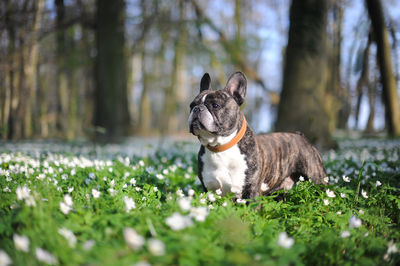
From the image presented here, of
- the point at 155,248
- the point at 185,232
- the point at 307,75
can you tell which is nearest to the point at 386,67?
the point at 307,75

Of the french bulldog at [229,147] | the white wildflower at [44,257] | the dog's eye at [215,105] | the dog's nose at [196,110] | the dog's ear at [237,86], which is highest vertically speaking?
the dog's ear at [237,86]

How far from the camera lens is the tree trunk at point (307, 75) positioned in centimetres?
750

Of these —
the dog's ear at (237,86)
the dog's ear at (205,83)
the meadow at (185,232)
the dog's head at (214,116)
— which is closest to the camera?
the meadow at (185,232)

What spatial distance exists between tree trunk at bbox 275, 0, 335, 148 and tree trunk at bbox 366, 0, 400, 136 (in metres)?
4.81

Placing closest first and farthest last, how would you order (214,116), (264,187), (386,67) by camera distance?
(214,116) < (264,187) < (386,67)

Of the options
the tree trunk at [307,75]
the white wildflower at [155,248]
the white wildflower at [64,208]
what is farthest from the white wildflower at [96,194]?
the tree trunk at [307,75]

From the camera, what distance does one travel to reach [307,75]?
296 inches

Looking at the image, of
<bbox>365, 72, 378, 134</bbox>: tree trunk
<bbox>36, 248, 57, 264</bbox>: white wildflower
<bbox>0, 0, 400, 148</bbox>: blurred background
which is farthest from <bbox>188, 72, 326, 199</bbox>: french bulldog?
<bbox>365, 72, 378, 134</bbox>: tree trunk

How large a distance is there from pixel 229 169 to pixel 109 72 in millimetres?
8748

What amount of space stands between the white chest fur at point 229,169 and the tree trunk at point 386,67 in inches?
428

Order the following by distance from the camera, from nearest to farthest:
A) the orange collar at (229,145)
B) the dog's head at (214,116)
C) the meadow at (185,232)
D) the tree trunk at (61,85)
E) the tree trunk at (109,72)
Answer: the meadow at (185,232)
the dog's head at (214,116)
the orange collar at (229,145)
the tree trunk at (109,72)
the tree trunk at (61,85)

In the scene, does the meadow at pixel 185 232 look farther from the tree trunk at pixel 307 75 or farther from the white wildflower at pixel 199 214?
the tree trunk at pixel 307 75

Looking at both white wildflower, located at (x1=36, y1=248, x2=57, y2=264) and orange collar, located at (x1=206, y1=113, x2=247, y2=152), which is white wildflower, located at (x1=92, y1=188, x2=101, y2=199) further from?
orange collar, located at (x1=206, y1=113, x2=247, y2=152)

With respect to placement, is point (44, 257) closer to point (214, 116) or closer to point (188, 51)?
point (214, 116)
